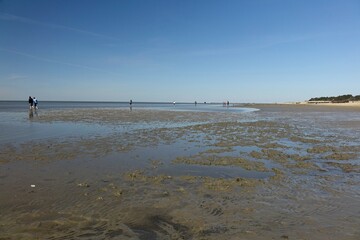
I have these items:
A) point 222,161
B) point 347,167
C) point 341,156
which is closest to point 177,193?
point 222,161

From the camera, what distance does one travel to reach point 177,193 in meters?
7.60

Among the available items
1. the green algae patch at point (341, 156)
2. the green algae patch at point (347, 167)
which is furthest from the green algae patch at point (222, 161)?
the green algae patch at point (341, 156)

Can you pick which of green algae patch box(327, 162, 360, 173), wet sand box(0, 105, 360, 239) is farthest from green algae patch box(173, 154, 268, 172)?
green algae patch box(327, 162, 360, 173)

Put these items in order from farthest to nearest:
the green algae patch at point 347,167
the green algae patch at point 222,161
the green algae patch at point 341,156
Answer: the green algae patch at point 341,156
the green algae patch at point 222,161
the green algae patch at point 347,167

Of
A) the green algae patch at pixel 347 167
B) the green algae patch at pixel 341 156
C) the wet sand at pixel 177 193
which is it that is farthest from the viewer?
the green algae patch at pixel 341 156

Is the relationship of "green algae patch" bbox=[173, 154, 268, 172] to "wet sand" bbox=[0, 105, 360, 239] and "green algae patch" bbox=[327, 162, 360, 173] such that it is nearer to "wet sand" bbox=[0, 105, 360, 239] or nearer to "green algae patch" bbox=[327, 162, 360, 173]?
"wet sand" bbox=[0, 105, 360, 239]

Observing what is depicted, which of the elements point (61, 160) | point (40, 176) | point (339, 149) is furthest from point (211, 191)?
point (339, 149)

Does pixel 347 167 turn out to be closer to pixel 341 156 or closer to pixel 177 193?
pixel 341 156

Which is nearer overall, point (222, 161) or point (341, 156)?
point (222, 161)

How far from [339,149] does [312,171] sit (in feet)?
17.1

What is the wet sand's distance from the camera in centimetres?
552

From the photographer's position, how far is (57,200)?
274 inches

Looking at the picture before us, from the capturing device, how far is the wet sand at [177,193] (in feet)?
18.1

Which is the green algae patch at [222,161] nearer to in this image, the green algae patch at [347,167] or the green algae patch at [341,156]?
the green algae patch at [347,167]
